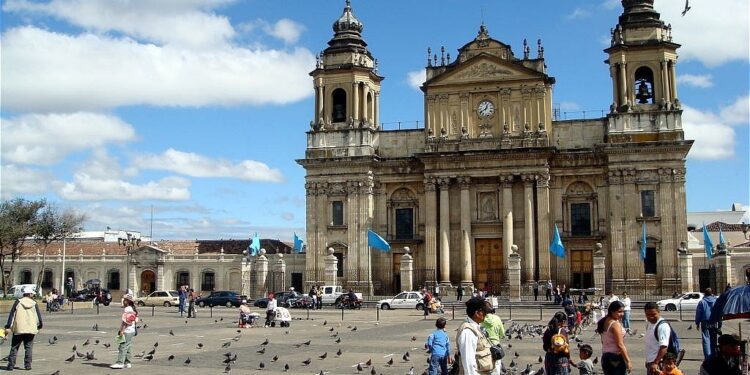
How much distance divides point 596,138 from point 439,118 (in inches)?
388

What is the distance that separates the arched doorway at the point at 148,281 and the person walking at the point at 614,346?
53905mm

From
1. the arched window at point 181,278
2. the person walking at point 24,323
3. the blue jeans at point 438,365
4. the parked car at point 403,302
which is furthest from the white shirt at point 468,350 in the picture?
the arched window at point 181,278

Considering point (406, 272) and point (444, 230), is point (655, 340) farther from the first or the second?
point (444, 230)

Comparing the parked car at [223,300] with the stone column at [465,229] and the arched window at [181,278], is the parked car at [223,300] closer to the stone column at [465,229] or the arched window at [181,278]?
the arched window at [181,278]

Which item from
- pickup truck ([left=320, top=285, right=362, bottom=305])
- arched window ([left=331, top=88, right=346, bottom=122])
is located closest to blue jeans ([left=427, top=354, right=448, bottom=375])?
pickup truck ([left=320, top=285, right=362, bottom=305])

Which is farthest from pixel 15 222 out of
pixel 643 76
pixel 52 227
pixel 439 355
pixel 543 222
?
pixel 439 355

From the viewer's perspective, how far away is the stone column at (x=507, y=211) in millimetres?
51250

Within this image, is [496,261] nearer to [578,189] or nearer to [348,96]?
[578,189]

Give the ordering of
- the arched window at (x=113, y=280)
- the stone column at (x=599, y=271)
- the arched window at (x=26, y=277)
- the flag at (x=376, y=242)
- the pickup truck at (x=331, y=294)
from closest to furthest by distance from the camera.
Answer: the stone column at (x=599, y=271) → the pickup truck at (x=331, y=294) → the flag at (x=376, y=242) → the arched window at (x=113, y=280) → the arched window at (x=26, y=277)

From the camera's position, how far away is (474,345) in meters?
9.62

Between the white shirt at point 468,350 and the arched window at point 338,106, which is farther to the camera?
the arched window at point 338,106

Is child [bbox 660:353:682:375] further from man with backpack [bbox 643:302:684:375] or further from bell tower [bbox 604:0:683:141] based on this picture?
bell tower [bbox 604:0:683:141]

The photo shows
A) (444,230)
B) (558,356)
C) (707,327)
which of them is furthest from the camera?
(444,230)

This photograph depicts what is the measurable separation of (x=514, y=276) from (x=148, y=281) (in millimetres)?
28814
